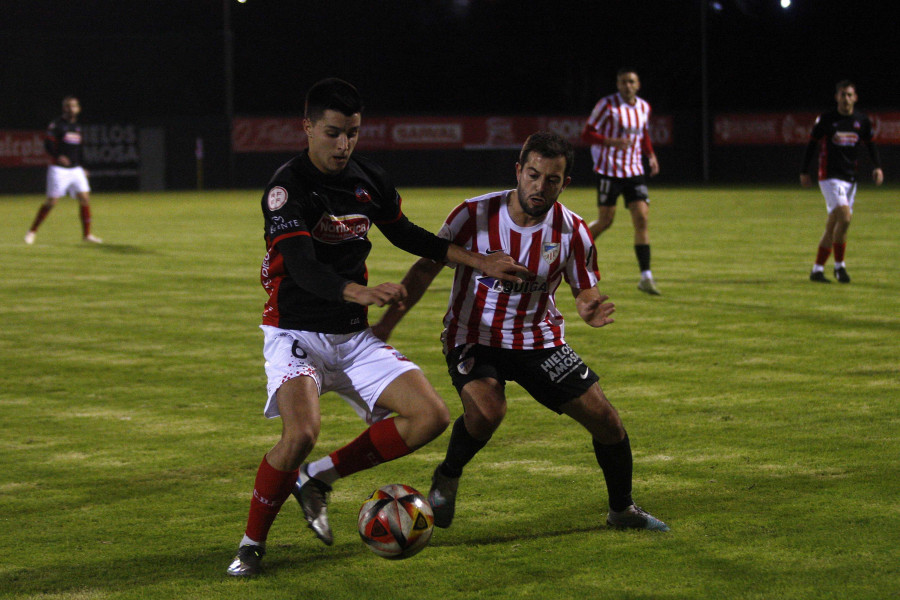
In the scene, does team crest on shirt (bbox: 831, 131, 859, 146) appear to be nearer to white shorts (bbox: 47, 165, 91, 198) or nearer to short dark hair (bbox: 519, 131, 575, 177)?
short dark hair (bbox: 519, 131, 575, 177)

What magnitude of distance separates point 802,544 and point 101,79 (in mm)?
39179

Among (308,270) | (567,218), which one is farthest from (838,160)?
(308,270)

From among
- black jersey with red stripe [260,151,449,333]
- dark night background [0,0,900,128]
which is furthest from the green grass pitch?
dark night background [0,0,900,128]

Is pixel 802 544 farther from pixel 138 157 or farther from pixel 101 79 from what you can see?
pixel 101 79

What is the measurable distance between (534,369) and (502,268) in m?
0.41

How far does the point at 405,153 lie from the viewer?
39.3 m

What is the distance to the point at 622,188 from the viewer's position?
12492 millimetres

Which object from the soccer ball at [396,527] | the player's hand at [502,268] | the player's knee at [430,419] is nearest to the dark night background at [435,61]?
the player's hand at [502,268]

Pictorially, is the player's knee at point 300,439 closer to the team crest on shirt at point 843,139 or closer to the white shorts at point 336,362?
the white shorts at point 336,362

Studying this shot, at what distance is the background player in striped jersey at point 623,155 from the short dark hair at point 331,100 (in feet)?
26.0

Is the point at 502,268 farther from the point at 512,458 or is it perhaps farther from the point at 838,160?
the point at 838,160

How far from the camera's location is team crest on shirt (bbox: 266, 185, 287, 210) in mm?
4285

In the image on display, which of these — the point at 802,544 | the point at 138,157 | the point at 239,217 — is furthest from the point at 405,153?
the point at 802,544

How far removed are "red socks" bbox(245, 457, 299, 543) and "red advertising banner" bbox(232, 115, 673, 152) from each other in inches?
1380
